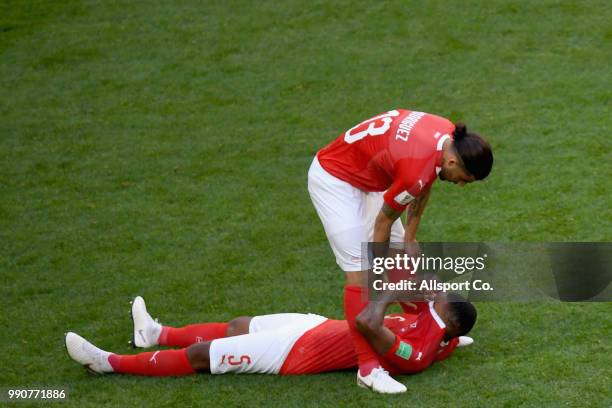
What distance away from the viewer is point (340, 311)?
6.68m

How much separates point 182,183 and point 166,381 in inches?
137

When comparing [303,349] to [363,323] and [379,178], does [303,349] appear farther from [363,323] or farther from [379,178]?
[379,178]

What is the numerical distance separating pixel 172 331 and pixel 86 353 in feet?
2.03

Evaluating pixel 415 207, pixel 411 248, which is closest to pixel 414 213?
pixel 415 207

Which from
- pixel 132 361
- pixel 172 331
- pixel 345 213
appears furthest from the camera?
pixel 172 331

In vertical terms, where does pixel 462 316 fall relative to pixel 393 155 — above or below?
below

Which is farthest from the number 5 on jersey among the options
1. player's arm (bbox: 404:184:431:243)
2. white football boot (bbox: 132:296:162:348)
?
white football boot (bbox: 132:296:162:348)

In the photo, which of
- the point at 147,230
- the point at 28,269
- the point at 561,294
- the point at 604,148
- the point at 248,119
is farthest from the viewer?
the point at 248,119

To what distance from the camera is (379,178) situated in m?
5.64

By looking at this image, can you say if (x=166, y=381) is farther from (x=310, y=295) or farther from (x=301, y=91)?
(x=301, y=91)

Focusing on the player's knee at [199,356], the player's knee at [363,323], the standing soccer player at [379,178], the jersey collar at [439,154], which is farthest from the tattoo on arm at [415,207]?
the player's knee at [199,356]

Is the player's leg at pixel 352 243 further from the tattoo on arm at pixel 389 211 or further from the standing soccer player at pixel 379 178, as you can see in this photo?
the tattoo on arm at pixel 389 211

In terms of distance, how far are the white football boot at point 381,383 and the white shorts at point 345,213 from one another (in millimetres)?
566

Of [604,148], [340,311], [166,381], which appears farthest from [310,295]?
[604,148]
